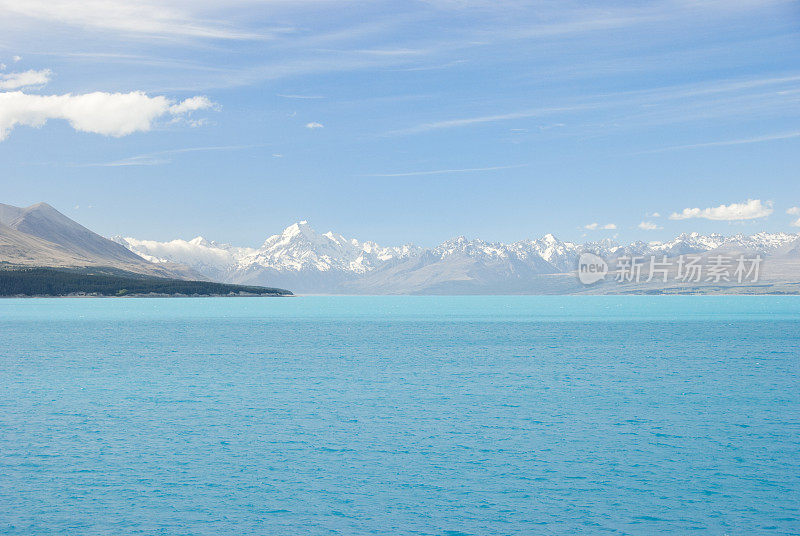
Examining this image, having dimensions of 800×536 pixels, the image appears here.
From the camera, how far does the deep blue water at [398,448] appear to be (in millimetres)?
27188

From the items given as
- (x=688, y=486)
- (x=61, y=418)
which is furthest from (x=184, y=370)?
(x=688, y=486)

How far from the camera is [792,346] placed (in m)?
107

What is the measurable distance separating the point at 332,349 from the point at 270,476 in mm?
68191

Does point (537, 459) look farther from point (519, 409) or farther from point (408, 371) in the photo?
point (408, 371)

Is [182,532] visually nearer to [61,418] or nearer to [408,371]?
[61,418]

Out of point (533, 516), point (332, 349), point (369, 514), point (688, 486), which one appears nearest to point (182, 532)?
point (369, 514)

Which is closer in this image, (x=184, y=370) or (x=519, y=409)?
(x=519, y=409)

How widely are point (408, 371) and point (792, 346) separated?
224 feet

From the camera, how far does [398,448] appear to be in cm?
3797

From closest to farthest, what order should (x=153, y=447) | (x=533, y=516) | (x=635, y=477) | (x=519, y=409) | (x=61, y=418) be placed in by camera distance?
(x=533, y=516), (x=635, y=477), (x=153, y=447), (x=61, y=418), (x=519, y=409)

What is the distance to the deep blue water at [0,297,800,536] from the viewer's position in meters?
27.2

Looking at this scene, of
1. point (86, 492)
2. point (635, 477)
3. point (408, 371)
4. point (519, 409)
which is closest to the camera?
point (86, 492)

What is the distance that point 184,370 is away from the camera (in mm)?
73188

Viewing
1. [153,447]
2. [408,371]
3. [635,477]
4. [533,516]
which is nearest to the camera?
[533,516]
